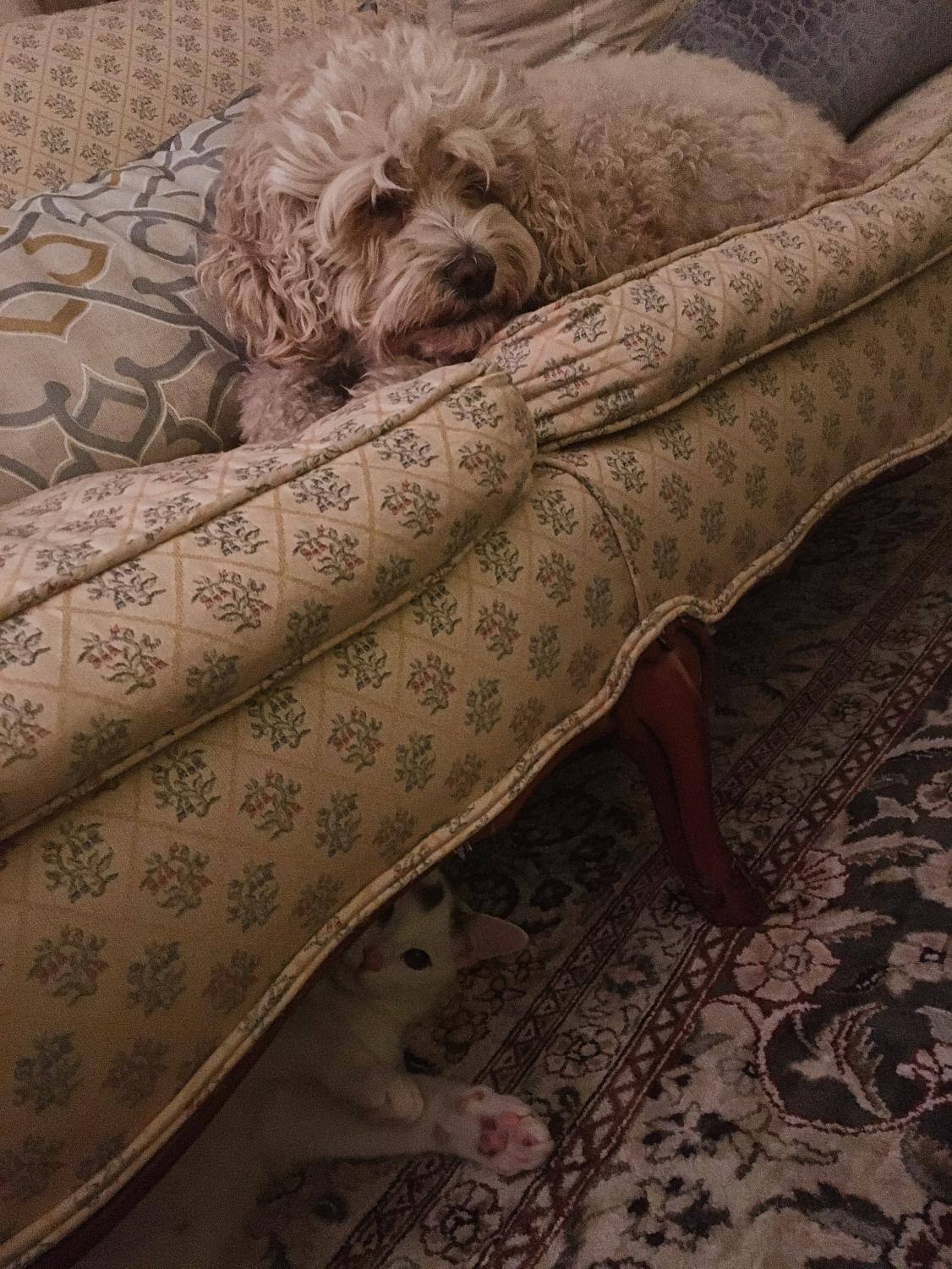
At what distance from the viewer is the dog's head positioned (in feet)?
4.05

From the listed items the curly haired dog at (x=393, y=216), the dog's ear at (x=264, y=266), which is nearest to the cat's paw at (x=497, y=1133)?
the curly haired dog at (x=393, y=216)

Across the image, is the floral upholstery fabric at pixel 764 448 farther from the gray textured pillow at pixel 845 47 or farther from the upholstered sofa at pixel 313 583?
the gray textured pillow at pixel 845 47

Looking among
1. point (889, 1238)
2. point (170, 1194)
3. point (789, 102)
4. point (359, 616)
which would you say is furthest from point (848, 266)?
point (170, 1194)

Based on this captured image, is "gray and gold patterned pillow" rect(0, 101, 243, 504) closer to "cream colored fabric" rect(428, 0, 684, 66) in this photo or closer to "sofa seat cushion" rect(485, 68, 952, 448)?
"sofa seat cushion" rect(485, 68, 952, 448)

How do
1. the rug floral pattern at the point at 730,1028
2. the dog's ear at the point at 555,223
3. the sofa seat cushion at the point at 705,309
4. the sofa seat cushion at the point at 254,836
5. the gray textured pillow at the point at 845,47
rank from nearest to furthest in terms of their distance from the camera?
the sofa seat cushion at the point at 254,836
the rug floral pattern at the point at 730,1028
the sofa seat cushion at the point at 705,309
the dog's ear at the point at 555,223
the gray textured pillow at the point at 845,47

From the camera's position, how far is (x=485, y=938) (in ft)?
4.09

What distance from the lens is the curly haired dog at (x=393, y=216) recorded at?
4.06 feet

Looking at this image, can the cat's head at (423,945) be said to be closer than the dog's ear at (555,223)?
Yes

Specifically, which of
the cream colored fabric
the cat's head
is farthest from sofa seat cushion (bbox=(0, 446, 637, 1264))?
the cream colored fabric

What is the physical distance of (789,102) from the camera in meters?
1.76

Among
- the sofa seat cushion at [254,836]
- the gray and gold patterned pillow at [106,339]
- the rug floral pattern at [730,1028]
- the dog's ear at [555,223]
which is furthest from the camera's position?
the dog's ear at [555,223]

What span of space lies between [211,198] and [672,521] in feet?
2.92

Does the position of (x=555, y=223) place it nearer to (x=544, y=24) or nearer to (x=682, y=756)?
(x=682, y=756)

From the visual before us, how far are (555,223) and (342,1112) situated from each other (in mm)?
1168
